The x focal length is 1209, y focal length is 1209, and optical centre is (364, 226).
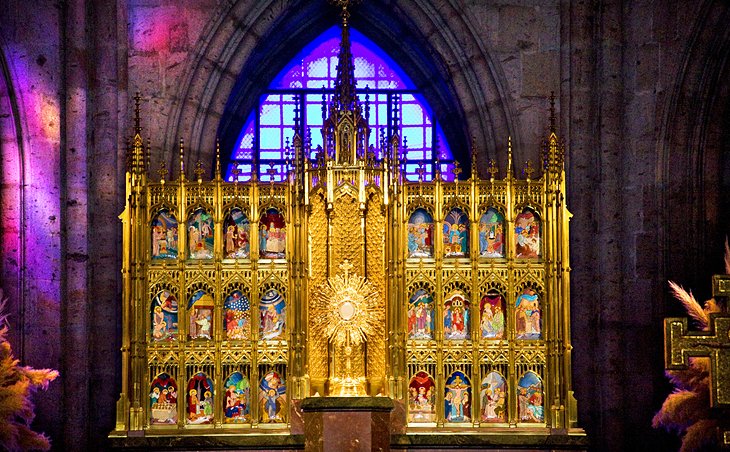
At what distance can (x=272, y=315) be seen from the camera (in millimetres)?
11617

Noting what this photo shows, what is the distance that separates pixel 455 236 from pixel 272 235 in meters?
1.76

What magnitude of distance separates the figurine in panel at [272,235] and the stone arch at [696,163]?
13.0 ft

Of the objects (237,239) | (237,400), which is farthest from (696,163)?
(237,400)

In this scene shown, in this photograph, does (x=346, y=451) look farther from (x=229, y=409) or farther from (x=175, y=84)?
(x=175, y=84)

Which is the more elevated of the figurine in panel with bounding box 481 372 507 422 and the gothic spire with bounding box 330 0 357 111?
the gothic spire with bounding box 330 0 357 111

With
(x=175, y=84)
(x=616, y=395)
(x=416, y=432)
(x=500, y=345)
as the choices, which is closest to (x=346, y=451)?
(x=416, y=432)

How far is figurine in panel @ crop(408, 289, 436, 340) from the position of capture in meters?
11.6

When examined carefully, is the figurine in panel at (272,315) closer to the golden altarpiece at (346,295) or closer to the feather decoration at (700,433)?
the golden altarpiece at (346,295)

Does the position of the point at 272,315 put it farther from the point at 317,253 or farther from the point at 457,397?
the point at 457,397

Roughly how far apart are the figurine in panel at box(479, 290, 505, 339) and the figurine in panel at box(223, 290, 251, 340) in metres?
2.25

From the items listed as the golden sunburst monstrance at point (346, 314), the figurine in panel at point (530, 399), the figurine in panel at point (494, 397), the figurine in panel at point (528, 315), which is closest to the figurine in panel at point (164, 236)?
the golden sunburst monstrance at point (346, 314)

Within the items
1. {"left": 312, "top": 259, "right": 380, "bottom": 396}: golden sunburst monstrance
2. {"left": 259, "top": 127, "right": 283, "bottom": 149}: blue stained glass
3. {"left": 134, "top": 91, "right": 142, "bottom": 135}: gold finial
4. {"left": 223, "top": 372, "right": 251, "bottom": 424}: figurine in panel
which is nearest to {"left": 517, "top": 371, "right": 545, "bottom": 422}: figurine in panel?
{"left": 312, "top": 259, "right": 380, "bottom": 396}: golden sunburst monstrance

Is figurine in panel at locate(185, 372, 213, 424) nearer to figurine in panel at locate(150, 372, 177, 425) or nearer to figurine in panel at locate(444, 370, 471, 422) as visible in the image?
figurine in panel at locate(150, 372, 177, 425)

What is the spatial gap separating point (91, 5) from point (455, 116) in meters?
4.31
